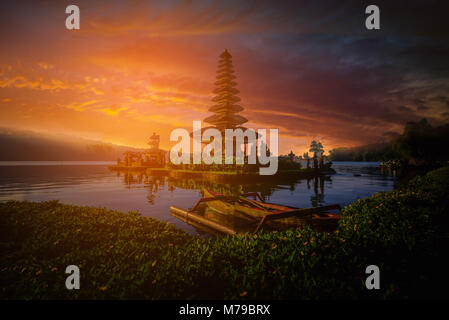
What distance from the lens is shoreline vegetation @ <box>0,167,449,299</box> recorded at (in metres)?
2.75

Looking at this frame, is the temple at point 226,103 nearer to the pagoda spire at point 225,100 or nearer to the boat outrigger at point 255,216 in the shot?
the pagoda spire at point 225,100

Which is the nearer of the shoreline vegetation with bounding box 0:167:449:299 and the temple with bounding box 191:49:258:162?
the shoreline vegetation with bounding box 0:167:449:299

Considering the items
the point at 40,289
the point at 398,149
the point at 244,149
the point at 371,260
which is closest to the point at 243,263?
the point at 371,260

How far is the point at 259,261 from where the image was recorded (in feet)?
11.3

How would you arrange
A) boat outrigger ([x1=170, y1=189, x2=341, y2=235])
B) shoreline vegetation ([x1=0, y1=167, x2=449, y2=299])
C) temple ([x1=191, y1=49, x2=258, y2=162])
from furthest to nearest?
1. temple ([x1=191, y1=49, x2=258, y2=162])
2. boat outrigger ([x1=170, y1=189, x2=341, y2=235])
3. shoreline vegetation ([x1=0, y1=167, x2=449, y2=299])

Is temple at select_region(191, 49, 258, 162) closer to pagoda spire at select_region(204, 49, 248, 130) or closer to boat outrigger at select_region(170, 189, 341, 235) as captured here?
pagoda spire at select_region(204, 49, 248, 130)

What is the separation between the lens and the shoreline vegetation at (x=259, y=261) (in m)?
2.75

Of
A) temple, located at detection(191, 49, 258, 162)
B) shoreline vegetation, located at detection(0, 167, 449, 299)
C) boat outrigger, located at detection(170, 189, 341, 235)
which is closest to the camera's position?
shoreline vegetation, located at detection(0, 167, 449, 299)

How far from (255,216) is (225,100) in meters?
31.0

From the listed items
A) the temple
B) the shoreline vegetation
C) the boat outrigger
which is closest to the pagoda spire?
the temple

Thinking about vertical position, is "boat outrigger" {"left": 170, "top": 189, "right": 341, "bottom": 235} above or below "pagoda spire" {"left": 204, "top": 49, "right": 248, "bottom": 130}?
below

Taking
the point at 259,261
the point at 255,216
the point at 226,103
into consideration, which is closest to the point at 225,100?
the point at 226,103

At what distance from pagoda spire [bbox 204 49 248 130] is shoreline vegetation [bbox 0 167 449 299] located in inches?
1222

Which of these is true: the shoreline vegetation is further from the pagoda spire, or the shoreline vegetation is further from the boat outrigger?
the pagoda spire
